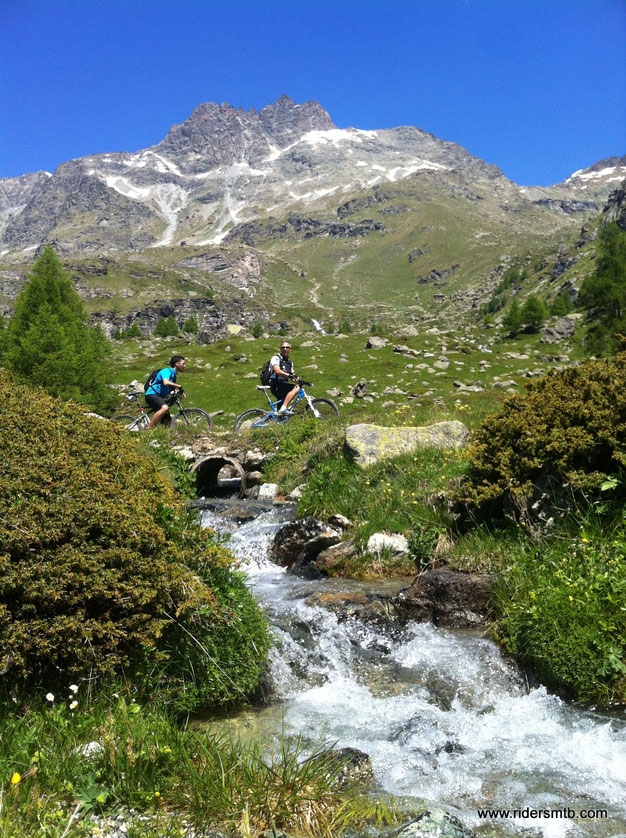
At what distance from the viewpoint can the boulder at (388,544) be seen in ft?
29.5

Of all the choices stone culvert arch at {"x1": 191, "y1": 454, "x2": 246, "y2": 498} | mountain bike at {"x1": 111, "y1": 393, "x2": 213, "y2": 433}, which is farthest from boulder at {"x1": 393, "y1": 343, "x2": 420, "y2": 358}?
stone culvert arch at {"x1": 191, "y1": 454, "x2": 246, "y2": 498}

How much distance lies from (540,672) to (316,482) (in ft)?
24.5

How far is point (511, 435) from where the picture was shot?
7.89 meters

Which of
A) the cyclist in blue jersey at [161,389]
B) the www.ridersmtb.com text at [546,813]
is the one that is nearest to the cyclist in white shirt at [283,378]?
the cyclist in blue jersey at [161,389]

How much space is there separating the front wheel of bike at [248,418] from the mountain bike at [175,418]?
1403mm

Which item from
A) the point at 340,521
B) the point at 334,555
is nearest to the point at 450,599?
the point at 334,555

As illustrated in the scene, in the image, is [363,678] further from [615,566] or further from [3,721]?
[3,721]

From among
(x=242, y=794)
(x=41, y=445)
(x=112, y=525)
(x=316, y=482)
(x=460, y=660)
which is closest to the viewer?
(x=242, y=794)

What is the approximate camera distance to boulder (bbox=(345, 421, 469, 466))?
1170cm

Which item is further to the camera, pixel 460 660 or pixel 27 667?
pixel 460 660

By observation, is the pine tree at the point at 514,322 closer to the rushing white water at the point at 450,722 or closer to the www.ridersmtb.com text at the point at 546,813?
the rushing white water at the point at 450,722

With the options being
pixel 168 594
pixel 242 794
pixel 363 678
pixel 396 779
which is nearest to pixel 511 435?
pixel 363 678

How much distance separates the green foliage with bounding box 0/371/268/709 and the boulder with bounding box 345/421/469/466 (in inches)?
256

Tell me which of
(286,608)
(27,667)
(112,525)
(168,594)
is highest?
(112,525)
